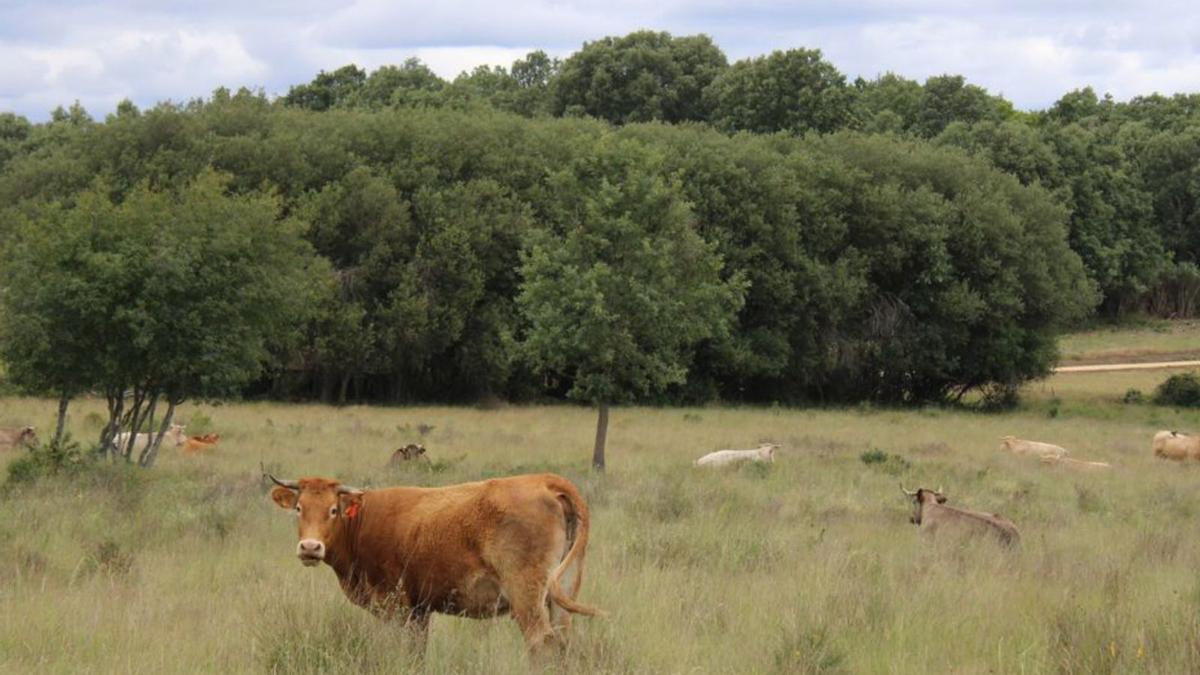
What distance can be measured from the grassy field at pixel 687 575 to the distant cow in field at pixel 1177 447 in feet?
12.9

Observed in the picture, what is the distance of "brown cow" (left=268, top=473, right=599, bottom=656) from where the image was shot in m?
8.62

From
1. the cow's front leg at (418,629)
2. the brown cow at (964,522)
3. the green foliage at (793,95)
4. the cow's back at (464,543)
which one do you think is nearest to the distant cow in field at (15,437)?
the brown cow at (964,522)

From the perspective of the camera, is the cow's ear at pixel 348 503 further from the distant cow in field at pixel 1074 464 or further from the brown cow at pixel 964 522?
the distant cow in field at pixel 1074 464

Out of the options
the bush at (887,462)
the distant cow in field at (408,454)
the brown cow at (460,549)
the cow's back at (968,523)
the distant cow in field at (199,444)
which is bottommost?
the distant cow in field at (199,444)

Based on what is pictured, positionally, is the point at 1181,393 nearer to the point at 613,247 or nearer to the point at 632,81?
the point at 613,247

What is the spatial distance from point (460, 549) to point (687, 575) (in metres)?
3.46

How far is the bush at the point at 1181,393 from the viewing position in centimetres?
4741

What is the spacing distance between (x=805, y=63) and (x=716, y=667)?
62933 mm

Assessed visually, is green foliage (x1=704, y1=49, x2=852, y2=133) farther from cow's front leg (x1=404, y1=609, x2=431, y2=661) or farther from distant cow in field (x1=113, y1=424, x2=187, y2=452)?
cow's front leg (x1=404, y1=609, x2=431, y2=661)

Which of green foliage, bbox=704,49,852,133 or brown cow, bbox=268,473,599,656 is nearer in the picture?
brown cow, bbox=268,473,599,656

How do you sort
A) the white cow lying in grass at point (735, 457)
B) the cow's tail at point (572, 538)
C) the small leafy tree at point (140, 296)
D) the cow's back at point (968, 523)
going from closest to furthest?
the cow's tail at point (572, 538) → the cow's back at point (968, 523) → the small leafy tree at point (140, 296) → the white cow lying in grass at point (735, 457)

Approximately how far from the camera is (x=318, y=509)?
8.87m

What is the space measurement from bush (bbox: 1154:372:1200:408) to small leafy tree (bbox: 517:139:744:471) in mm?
28760

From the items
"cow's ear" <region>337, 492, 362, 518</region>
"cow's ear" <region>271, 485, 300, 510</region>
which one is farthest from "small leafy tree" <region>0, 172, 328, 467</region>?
"cow's ear" <region>337, 492, 362, 518</region>
